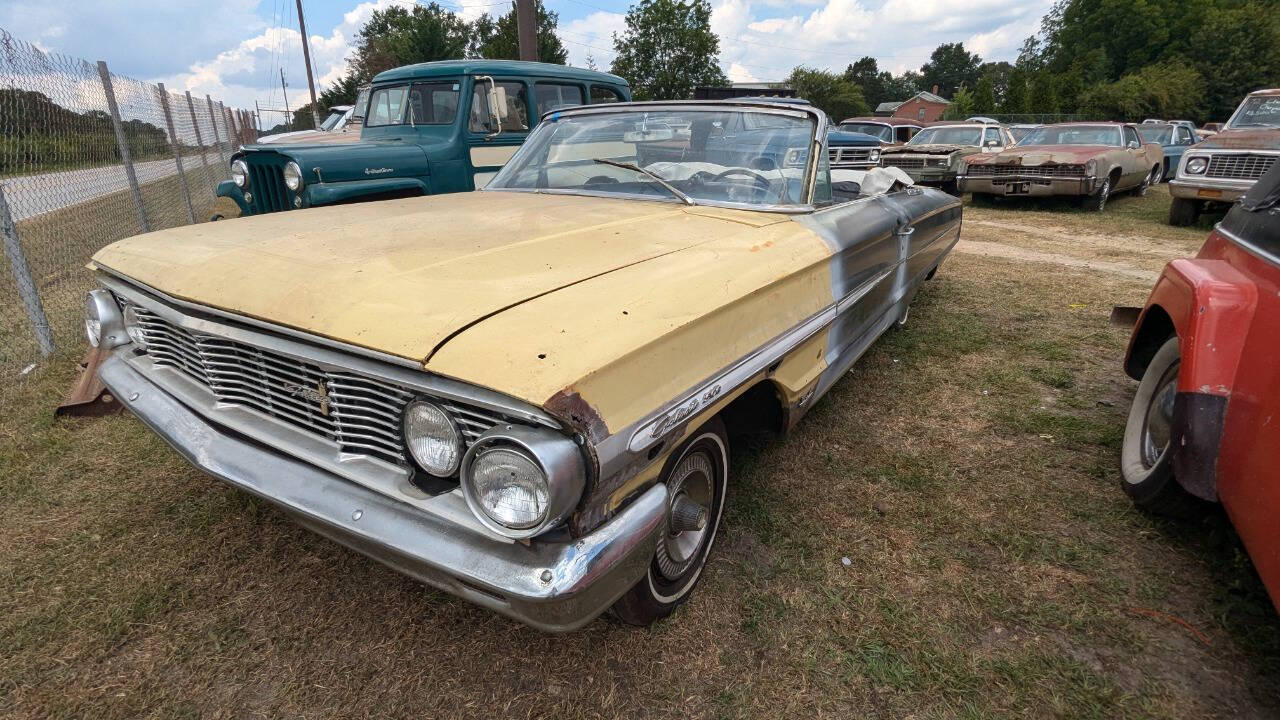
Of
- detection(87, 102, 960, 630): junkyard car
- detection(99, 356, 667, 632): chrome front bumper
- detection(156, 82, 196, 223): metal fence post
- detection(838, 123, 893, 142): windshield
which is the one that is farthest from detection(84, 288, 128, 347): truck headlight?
detection(838, 123, 893, 142): windshield

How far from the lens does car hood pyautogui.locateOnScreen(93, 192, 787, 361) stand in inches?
59.7

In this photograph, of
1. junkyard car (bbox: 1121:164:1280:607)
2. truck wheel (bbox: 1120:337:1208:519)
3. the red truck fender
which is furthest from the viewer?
truck wheel (bbox: 1120:337:1208:519)

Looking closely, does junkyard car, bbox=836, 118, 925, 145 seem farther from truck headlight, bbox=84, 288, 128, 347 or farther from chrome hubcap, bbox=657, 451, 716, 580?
truck headlight, bbox=84, 288, 128, 347

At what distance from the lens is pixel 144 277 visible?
6.68ft

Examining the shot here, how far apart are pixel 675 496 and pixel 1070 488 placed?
1906 mm

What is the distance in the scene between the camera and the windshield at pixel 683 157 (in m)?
2.76

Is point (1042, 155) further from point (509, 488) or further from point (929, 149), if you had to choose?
point (509, 488)

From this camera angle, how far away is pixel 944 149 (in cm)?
1157

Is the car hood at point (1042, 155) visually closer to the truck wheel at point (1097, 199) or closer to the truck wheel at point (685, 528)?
the truck wheel at point (1097, 199)

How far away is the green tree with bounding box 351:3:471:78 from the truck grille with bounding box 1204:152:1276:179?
28008 millimetres

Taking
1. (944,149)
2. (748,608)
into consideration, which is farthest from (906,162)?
(748,608)

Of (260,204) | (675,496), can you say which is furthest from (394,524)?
(260,204)

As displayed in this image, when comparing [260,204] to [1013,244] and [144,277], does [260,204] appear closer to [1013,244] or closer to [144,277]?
[144,277]

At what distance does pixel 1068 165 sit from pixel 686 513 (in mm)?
10151
